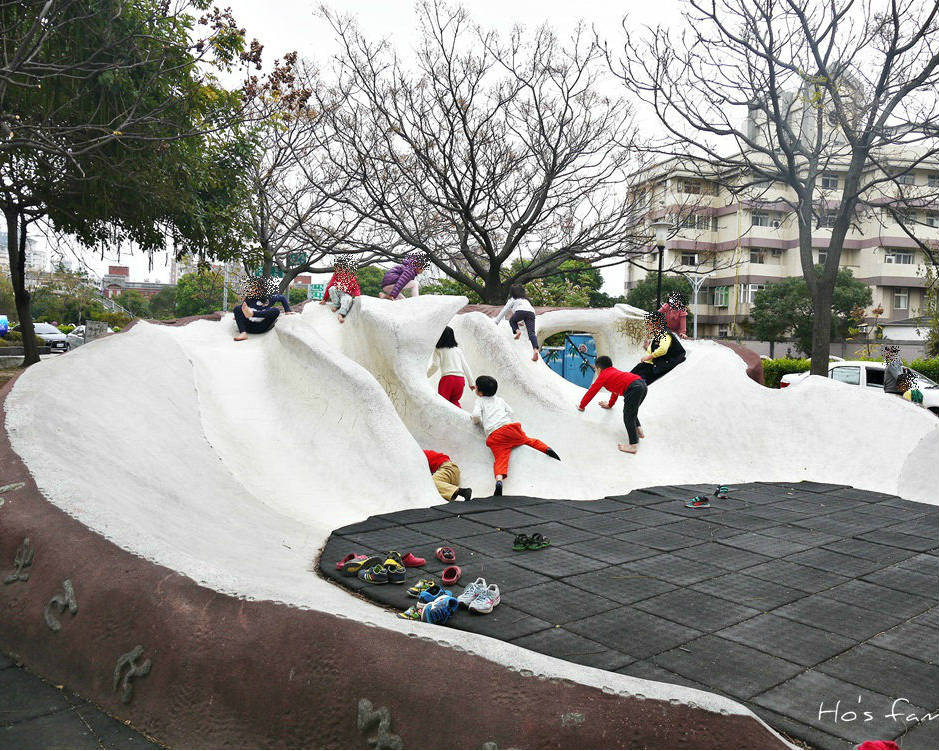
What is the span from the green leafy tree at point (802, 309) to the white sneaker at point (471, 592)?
3159 cm

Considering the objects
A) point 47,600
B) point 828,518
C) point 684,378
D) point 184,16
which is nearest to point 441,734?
point 47,600

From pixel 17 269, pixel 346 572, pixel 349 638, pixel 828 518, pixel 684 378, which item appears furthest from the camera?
pixel 17 269

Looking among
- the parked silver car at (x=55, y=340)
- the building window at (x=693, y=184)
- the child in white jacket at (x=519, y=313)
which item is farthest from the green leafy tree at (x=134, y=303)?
the child in white jacket at (x=519, y=313)

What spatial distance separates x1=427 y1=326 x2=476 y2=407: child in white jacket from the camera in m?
8.92

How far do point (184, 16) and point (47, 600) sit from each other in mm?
8192

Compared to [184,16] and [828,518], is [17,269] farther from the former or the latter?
[828,518]

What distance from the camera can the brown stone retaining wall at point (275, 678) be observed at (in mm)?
2287

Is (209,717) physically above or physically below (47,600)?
below

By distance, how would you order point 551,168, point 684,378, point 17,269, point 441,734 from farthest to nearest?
point 551,168 → point 17,269 → point 684,378 → point 441,734

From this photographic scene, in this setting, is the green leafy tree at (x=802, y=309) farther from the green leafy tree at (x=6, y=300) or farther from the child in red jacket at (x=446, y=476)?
the green leafy tree at (x=6, y=300)

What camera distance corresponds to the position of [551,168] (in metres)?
16.9

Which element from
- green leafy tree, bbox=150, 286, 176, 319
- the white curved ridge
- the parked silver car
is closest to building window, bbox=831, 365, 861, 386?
the white curved ridge

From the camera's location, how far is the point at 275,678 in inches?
104

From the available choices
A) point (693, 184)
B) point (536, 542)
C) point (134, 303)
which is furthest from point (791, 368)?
point (134, 303)
